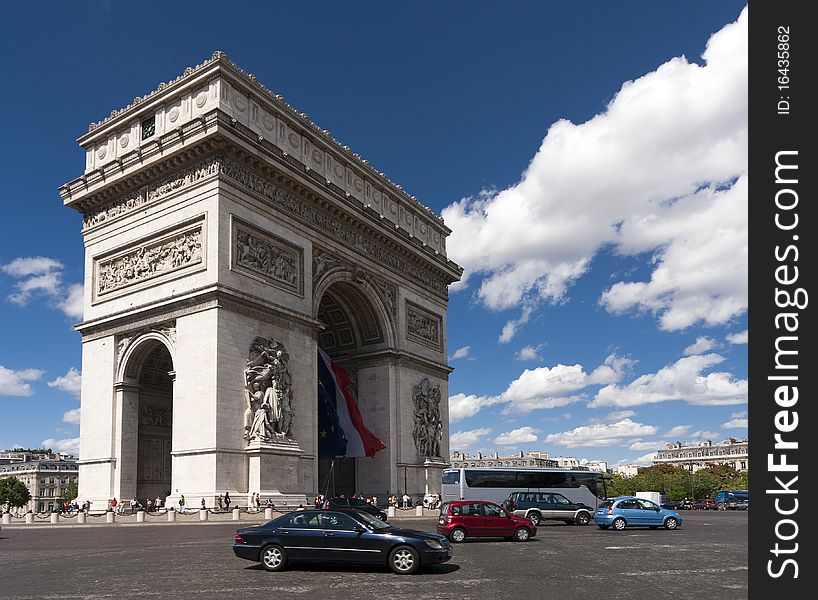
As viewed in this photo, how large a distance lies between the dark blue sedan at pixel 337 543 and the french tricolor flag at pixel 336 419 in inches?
1081

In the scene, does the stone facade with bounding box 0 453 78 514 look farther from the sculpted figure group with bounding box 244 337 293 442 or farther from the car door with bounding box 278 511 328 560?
the car door with bounding box 278 511 328 560

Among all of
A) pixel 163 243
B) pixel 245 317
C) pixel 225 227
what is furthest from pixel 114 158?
pixel 245 317

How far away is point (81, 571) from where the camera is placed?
15.8m

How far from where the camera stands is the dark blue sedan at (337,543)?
15.5m

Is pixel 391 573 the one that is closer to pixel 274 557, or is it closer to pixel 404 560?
pixel 404 560

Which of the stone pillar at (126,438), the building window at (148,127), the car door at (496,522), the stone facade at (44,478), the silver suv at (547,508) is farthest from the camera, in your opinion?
the stone facade at (44,478)

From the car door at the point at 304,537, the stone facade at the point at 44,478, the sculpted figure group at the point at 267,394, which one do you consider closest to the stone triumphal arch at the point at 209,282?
the sculpted figure group at the point at 267,394

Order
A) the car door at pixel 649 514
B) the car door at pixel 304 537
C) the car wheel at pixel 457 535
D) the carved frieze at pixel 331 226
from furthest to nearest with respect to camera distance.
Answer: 1. the carved frieze at pixel 331 226
2. the car door at pixel 649 514
3. the car wheel at pixel 457 535
4. the car door at pixel 304 537

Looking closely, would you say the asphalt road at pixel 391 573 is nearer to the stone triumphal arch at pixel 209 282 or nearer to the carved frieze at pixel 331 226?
the stone triumphal arch at pixel 209 282

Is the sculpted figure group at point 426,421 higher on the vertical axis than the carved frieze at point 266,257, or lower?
lower

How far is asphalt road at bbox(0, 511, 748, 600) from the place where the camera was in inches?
505

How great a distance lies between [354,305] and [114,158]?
1561 cm
